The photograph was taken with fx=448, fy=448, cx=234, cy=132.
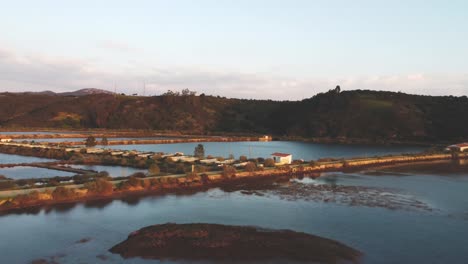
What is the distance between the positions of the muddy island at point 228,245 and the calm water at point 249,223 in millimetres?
740

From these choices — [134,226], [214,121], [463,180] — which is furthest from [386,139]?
[134,226]

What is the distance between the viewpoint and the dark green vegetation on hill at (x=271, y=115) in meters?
104

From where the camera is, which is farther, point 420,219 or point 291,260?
point 420,219

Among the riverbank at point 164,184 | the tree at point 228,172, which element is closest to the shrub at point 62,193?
the riverbank at point 164,184

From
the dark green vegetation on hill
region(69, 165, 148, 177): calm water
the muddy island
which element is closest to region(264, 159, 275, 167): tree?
region(69, 165, 148, 177): calm water

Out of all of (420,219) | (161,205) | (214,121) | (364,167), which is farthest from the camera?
(214,121)

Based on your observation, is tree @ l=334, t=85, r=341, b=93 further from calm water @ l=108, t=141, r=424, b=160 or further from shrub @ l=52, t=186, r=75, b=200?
shrub @ l=52, t=186, r=75, b=200

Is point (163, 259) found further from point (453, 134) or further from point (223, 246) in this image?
point (453, 134)

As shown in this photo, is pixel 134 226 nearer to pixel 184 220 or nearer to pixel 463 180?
pixel 184 220

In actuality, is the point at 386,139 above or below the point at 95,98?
below

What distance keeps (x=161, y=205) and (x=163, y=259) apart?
9146 mm

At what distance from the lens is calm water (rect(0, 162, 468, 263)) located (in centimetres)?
1681

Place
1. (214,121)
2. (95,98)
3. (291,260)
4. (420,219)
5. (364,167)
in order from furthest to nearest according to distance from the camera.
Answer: (95,98), (214,121), (364,167), (420,219), (291,260)

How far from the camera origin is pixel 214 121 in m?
129
